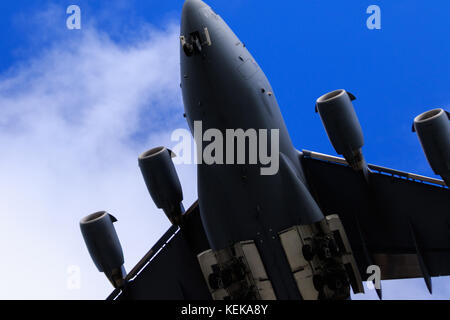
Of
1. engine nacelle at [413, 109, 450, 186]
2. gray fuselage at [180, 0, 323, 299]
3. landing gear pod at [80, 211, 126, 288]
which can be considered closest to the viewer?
engine nacelle at [413, 109, 450, 186]

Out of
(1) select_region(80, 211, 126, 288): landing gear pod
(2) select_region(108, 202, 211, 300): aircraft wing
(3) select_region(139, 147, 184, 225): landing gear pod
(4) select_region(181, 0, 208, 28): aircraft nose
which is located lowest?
(2) select_region(108, 202, 211, 300): aircraft wing

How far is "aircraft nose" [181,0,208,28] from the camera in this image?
501 inches

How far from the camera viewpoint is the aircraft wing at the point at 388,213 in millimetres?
13727

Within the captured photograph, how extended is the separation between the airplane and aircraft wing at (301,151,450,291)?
0.02m

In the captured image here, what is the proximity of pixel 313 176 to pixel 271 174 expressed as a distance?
190 cm

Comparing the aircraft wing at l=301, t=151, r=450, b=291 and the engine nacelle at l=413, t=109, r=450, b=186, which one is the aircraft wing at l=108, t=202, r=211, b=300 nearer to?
the aircraft wing at l=301, t=151, r=450, b=291

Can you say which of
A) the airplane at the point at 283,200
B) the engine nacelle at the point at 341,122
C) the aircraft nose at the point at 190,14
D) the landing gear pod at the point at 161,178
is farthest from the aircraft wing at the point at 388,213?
the aircraft nose at the point at 190,14

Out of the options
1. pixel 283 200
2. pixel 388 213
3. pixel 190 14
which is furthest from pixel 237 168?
pixel 388 213

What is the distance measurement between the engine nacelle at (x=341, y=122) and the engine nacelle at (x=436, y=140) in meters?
1.25

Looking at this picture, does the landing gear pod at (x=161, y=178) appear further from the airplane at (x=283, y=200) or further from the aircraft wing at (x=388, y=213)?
the aircraft wing at (x=388, y=213)

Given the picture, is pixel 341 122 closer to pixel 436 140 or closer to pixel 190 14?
pixel 436 140

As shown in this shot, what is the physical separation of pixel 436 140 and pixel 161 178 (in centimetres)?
603

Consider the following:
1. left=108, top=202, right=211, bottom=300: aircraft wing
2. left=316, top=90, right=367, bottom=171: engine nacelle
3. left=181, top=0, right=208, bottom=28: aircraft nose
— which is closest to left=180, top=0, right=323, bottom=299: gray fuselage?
left=181, top=0, right=208, bottom=28: aircraft nose
